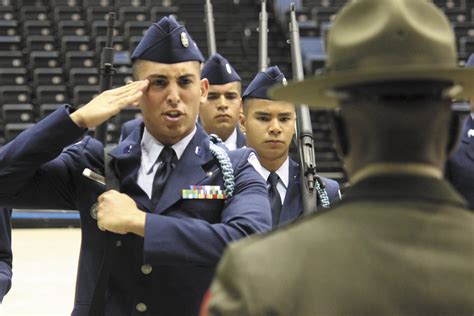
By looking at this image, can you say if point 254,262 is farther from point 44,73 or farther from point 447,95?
point 44,73

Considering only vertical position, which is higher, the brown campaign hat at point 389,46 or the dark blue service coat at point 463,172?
the brown campaign hat at point 389,46

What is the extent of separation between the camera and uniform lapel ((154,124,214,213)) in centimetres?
256

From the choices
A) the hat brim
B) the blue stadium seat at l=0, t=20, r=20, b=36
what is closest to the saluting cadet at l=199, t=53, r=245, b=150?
the hat brim

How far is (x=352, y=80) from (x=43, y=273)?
24.0 feet

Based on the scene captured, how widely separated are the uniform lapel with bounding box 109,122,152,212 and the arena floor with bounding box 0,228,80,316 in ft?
12.9

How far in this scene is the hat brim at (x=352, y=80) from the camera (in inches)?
48.6

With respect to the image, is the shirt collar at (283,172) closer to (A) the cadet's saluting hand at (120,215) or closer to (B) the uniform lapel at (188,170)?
(B) the uniform lapel at (188,170)

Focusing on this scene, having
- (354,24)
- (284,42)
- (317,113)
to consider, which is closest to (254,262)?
(354,24)

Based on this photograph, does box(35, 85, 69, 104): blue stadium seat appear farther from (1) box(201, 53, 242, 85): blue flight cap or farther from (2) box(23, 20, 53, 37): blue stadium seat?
(1) box(201, 53, 242, 85): blue flight cap

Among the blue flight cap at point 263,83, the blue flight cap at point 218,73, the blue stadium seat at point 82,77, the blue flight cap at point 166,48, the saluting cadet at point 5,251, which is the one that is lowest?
the blue stadium seat at point 82,77

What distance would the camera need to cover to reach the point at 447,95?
131 centimetres

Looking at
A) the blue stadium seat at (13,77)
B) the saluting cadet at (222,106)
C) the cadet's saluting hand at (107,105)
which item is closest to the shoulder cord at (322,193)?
the cadet's saluting hand at (107,105)

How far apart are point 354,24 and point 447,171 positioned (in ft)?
7.54

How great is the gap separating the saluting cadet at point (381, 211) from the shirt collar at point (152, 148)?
136cm
